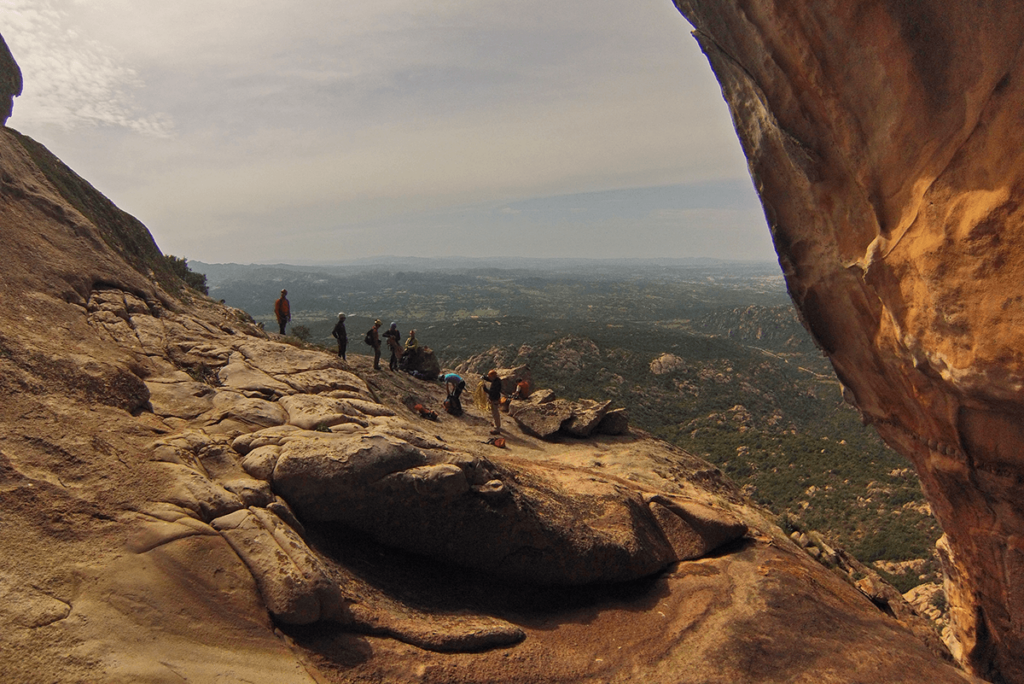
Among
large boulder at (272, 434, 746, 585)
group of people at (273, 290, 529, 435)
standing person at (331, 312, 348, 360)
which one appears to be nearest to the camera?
large boulder at (272, 434, 746, 585)

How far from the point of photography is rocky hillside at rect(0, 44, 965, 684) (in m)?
5.94

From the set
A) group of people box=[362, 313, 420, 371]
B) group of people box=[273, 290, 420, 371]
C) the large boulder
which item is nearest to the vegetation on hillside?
the large boulder

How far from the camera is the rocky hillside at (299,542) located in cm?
594

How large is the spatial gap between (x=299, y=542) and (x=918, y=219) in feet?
39.6

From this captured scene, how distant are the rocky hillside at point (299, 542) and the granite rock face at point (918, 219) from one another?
379 centimetres

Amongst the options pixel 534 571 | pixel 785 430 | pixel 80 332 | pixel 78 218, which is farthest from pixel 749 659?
pixel 785 430

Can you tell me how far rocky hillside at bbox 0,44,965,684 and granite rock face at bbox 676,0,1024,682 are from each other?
379 cm

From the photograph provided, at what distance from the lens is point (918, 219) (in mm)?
9875

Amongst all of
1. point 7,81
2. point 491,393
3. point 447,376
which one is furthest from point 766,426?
point 7,81

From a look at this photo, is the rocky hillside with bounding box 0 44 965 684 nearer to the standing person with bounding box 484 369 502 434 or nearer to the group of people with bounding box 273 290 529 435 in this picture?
the standing person with bounding box 484 369 502 434

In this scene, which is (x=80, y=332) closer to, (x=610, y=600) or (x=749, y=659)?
(x=610, y=600)

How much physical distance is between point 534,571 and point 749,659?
3.98m

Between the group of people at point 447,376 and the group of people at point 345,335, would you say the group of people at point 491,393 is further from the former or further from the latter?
the group of people at point 345,335

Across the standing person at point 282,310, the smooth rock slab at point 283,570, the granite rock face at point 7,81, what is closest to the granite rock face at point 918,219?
the smooth rock slab at point 283,570
